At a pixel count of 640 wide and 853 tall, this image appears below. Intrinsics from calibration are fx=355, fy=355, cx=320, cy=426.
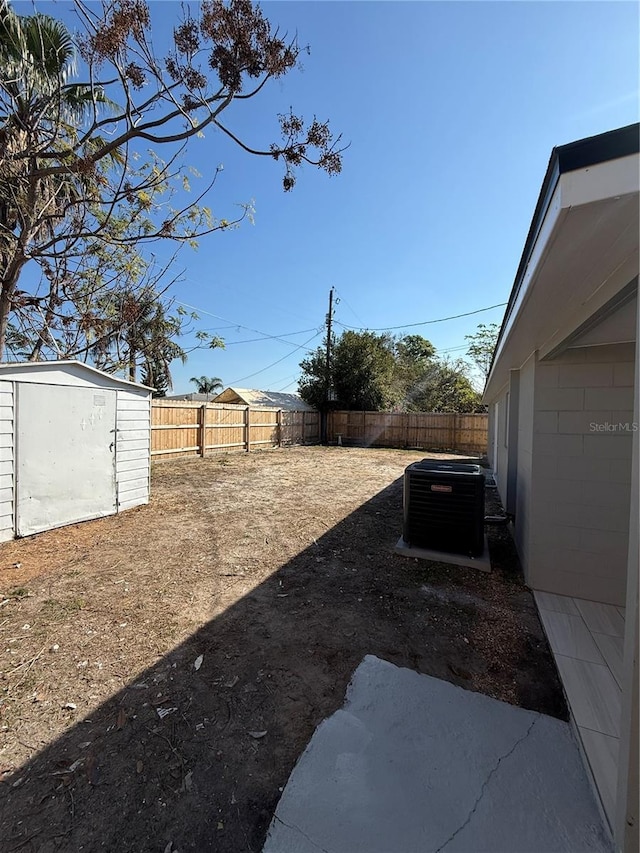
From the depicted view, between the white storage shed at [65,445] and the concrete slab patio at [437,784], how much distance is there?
4.28 m

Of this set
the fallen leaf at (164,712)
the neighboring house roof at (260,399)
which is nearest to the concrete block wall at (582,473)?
the fallen leaf at (164,712)

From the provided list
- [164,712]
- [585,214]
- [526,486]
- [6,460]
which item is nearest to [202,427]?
[6,460]

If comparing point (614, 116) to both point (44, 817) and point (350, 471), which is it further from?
point (350, 471)

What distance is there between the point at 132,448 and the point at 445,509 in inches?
180

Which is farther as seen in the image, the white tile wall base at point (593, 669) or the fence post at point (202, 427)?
the fence post at point (202, 427)

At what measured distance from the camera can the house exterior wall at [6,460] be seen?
3871mm

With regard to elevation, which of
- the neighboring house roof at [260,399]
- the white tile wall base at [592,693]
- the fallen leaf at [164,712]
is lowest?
the fallen leaf at [164,712]

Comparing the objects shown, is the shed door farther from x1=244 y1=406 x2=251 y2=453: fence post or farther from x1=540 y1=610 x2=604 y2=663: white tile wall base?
x1=244 y1=406 x2=251 y2=453: fence post

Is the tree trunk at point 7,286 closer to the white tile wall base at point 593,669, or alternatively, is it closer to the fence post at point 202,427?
the fence post at point 202,427

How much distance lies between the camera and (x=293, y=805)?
133cm

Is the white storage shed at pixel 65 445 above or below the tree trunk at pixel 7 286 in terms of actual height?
below

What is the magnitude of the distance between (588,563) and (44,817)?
3641mm

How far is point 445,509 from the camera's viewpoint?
12.3 ft

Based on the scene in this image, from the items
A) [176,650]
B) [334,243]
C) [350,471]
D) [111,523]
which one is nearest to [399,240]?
[334,243]
